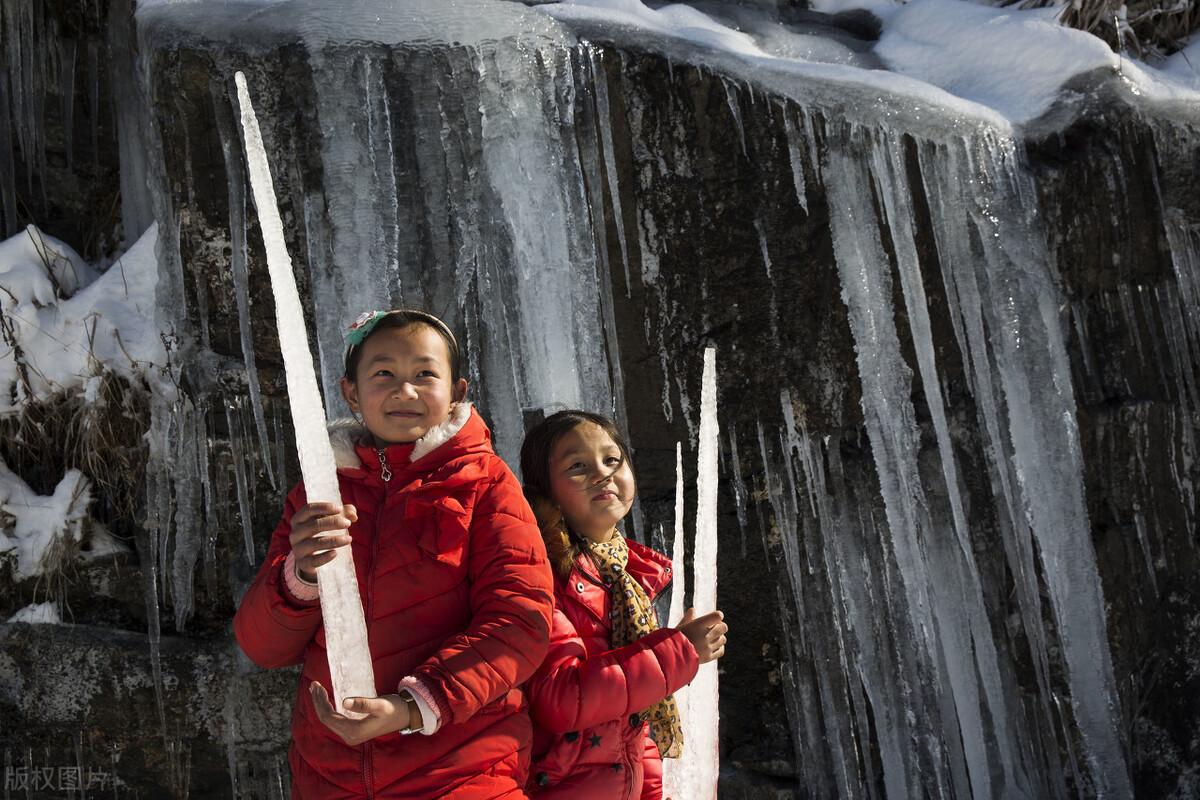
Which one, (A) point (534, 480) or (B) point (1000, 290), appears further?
(B) point (1000, 290)

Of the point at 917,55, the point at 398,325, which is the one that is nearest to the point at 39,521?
the point at 398,325

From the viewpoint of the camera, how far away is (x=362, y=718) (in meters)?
1.72

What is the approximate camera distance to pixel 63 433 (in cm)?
457

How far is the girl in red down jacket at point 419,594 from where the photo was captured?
1.90m

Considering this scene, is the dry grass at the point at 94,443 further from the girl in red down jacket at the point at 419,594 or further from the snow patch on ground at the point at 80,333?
the girl in red down jacket at the point at 419,594

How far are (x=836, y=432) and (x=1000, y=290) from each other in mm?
787

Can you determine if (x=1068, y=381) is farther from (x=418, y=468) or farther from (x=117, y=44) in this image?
(x=117, y=44)

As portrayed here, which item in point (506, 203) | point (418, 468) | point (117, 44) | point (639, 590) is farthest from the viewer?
point (117, 44)

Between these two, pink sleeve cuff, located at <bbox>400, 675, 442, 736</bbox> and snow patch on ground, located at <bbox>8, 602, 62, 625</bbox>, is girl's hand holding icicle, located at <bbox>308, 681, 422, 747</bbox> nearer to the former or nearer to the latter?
pink sleeve cuff, located at <bbox>400, 675, 442, 736</bbox>

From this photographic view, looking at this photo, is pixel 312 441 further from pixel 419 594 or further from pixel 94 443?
pixel 94 443

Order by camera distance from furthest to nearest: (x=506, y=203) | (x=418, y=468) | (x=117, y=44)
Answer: (x=117, y=44), (x=506, y=203), (x=418, y=468)

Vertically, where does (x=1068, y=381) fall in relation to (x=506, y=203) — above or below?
below

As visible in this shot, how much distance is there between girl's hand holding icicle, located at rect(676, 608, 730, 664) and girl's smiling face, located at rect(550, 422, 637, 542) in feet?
0.91

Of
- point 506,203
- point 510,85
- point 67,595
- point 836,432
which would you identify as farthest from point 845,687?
point 67,595
